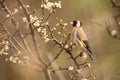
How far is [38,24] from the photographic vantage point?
5.25 metres

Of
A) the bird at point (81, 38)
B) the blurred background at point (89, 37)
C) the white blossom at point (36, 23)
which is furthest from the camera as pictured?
the blurred background at point (89, 37)

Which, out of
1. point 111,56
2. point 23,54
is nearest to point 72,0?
point 111,56

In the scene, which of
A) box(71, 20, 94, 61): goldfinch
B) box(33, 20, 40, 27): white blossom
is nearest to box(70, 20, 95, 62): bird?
box(71, 20, 94, 61): goldfinch

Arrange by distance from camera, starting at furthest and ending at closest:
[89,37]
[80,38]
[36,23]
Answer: [89,37] < [80,38] < [36,23]

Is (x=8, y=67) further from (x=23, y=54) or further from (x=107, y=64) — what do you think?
(x=23, y=54)

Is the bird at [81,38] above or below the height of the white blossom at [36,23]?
below

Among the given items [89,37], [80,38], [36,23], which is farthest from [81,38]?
[89,37]

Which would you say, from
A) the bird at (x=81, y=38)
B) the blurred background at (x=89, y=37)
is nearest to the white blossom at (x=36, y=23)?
the bird at (x=81, y=38)

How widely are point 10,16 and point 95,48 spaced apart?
598 cm

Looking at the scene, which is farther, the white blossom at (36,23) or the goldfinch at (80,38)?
the goldfinch at (80,38)

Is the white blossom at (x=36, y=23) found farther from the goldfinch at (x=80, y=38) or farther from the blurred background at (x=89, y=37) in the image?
the blurred background at (x=89, y=37)

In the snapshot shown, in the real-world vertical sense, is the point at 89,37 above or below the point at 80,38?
below

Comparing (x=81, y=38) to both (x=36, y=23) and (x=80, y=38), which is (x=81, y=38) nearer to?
(x=80, y=38)

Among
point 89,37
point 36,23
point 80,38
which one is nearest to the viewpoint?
point 36,23
